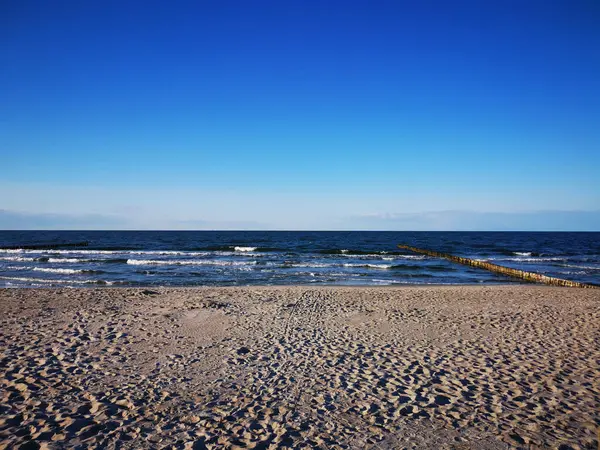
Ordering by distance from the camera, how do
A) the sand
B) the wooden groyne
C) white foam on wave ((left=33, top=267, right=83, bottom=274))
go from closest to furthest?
the sand < the wooden groyne < white foam on wave ((left=33, top=267, right=83, bottom=274))

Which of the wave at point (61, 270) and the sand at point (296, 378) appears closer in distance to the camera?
the sand at point (296, 378)

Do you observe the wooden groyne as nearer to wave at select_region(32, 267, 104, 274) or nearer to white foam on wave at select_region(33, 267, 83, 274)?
wave at select_region(32, 267, 104, 274)

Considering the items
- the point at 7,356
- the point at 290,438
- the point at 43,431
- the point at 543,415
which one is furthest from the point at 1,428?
the point at 543,415

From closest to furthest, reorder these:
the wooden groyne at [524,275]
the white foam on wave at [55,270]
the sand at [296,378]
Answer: the sand at [296,378] → the wooden groyne at [524,275] → the white foam on wave at [55,270]

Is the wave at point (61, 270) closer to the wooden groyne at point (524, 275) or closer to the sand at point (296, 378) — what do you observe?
the sand at point (296, 378)

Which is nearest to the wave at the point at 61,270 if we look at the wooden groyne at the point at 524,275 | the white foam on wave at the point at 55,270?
the white foam on wave at the point at 55,270

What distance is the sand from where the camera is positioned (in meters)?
5.38

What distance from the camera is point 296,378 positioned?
7.36 meters

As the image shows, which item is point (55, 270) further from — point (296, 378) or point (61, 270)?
point (296, 378)

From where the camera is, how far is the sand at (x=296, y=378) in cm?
538

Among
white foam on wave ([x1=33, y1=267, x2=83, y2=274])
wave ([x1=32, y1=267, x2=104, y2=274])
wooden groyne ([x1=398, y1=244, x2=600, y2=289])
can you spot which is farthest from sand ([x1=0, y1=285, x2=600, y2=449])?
white foam on wave ([x1=33, y1=267, x2=83, y2=274])

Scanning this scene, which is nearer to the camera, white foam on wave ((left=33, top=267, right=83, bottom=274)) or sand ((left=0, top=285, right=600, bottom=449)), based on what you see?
sand ((left=0, top=285, right=600, bottom=449))

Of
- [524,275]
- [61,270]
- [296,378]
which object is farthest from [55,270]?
[524,275]

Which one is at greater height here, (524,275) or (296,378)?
(296,378)
